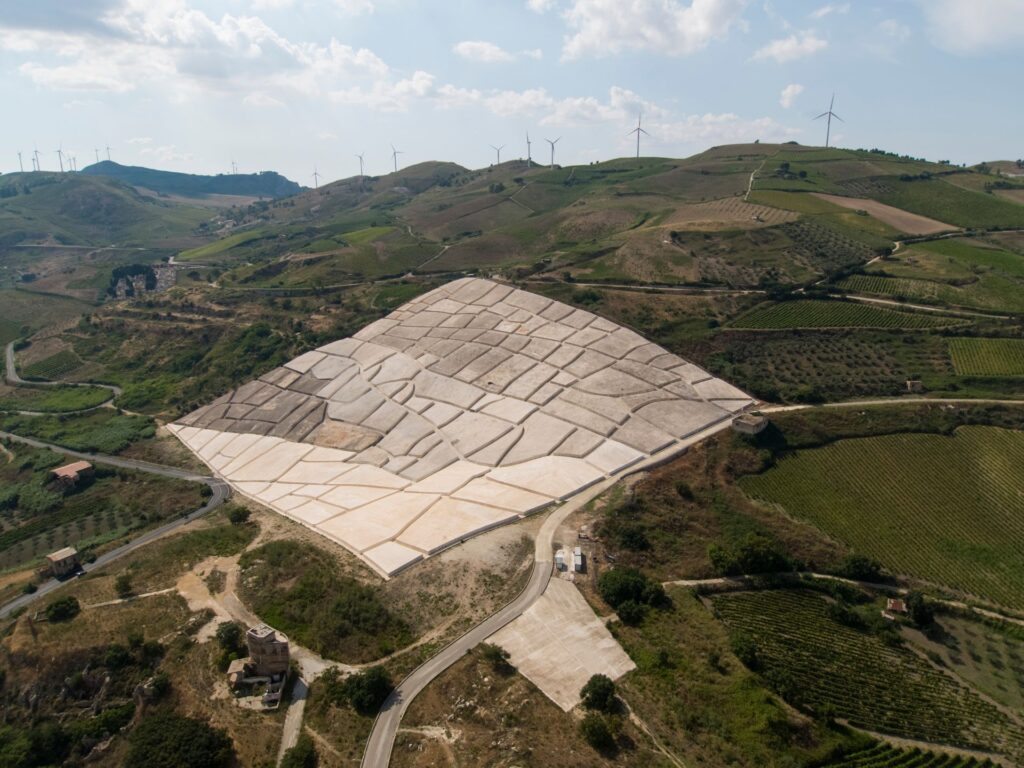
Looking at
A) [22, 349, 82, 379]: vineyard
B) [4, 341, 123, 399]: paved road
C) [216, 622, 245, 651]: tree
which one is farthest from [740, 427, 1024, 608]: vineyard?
[22, 349, 82, 379]: vineyard

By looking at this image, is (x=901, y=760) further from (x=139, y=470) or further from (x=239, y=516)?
(x=139, y=470)

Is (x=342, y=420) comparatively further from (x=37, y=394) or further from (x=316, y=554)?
(x=37, y=394)

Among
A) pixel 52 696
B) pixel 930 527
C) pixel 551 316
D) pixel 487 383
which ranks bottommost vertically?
pixel 52 696

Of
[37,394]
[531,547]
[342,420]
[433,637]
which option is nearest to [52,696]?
[433,637]

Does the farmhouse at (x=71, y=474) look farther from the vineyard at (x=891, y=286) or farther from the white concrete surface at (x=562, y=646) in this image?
the vineyard at (x=891, y=286)

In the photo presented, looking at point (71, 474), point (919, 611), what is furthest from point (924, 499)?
point (71, 474)

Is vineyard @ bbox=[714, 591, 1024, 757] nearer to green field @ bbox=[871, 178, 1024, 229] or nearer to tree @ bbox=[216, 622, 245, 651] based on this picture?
tree @ bbox=[216, 622, 245, 651]
